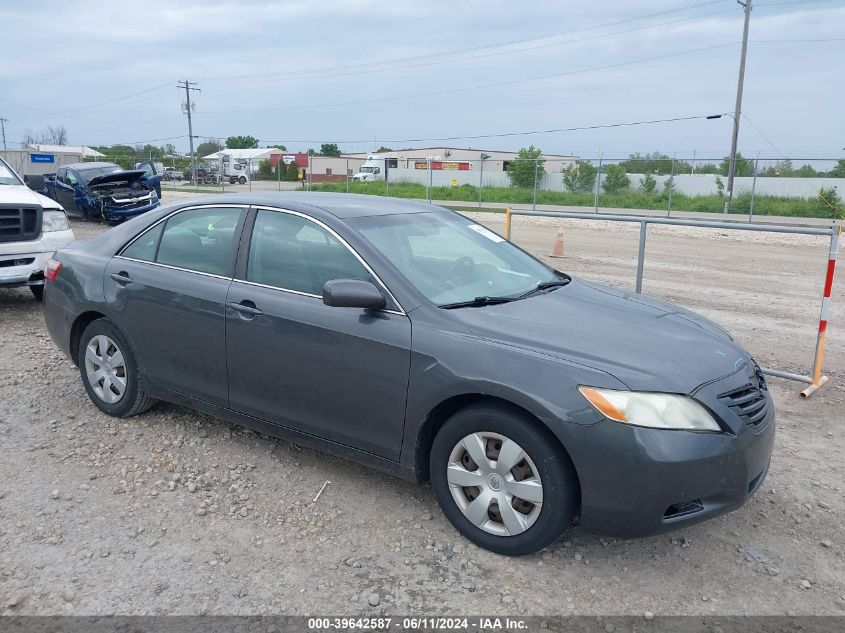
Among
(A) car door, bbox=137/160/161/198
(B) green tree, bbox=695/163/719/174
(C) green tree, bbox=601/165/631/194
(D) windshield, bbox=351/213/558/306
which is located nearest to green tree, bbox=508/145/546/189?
(C) green tree, bbox=601/165/631/194

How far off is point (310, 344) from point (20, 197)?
5.99 m

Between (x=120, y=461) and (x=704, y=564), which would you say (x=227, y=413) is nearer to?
(x=120, y=461)

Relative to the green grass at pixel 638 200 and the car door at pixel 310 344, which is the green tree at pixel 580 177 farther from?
the car door at pixel 310 344

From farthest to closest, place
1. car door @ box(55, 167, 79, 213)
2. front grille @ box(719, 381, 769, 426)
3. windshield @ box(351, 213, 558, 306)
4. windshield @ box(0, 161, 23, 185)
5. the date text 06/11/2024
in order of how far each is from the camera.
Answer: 1. car door @ box(55, 167, 79, 213)
2. windshield @ box(0, 161, 23, 185)
3. windshield @ box(351, 213, 558, 306)
4. front grille @ box(719, 381, 769, 426)
5. the date text 06/11/2024

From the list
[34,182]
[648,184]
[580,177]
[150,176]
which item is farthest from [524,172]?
[34,182]

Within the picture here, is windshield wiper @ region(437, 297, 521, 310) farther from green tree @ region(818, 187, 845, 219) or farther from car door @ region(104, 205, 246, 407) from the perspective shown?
green tree @ region(818, 187, 845, 219)

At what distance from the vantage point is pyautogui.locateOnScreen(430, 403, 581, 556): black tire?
3.18m

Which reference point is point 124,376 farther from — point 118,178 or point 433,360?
point 118,178

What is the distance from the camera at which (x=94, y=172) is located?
19.0 meters

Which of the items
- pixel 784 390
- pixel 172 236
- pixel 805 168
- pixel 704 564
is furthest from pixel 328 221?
pixel 805 168

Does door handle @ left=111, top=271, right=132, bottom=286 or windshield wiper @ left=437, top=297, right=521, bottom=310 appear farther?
door handle @ left=111, top=271, right=132, bottom=286

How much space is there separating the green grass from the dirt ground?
23.5m

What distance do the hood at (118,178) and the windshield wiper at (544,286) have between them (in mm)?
16618

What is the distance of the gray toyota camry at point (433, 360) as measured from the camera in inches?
123
